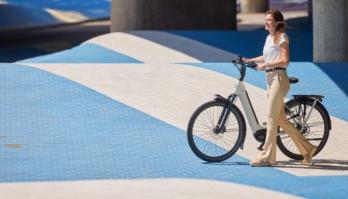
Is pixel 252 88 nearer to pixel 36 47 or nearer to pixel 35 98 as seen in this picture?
pixel 35 98

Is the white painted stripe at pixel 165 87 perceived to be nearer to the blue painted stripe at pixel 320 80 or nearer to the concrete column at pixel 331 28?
the blue painted stripe at pixel 320 80

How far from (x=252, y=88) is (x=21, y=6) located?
35.8 meters

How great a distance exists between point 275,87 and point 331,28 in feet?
20.4

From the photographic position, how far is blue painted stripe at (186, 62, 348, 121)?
50.5 ft

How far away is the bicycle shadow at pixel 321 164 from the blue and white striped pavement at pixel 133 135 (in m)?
0.02

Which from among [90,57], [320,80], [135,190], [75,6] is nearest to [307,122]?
[135,190]

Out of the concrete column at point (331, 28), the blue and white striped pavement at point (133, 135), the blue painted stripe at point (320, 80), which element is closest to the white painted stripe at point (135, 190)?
the blue and white striped pavement at point (133, 135)

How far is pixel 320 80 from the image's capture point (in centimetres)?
1633

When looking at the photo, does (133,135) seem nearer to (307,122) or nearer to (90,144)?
(90,144)

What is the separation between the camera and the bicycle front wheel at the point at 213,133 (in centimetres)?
1211

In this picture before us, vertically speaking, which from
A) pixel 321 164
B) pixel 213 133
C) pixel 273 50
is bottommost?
pixel 321 164

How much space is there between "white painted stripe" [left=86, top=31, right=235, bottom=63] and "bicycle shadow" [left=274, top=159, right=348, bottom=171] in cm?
940

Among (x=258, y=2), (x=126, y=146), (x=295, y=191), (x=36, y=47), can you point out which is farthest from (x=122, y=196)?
(x=258, y=2)

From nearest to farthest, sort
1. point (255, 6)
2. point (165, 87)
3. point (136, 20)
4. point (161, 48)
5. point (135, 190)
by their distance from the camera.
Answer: point (135, 190), point (165, 87), point (161, 48), point (136, 20), point (255, 6)
